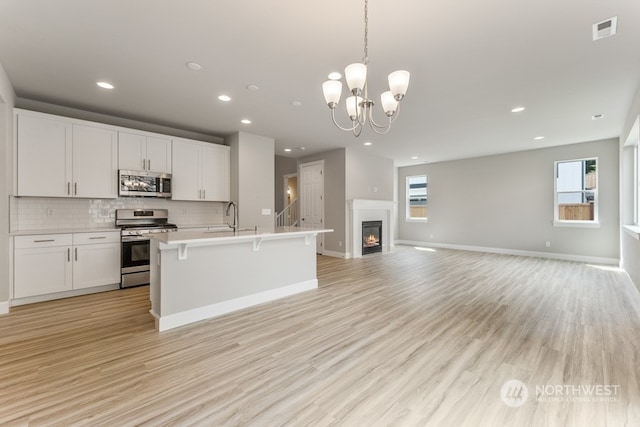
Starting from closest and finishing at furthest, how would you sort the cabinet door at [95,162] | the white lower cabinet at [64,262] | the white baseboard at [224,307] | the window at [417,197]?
1. the white baseboard at [224,307]
2. the white lower cabinet at [64,262]
3. the cabinet door at [95,162]
4. the window at [417,197]

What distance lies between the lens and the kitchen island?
280cm

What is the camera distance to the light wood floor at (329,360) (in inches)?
64.9

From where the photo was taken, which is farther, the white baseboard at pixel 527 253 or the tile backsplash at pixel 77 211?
the white baseboard at pixel 527 253

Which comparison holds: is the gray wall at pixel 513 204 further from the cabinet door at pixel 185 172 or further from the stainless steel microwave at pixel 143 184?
the stainless steel microwave at pixel 143 184

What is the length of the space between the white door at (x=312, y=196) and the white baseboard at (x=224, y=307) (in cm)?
343

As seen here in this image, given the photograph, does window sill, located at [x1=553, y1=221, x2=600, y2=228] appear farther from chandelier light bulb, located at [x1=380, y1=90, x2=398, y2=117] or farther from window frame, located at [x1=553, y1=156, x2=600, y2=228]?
chandelier light bulb, located at [x1=380, y1=90, x2=398, y2=117]

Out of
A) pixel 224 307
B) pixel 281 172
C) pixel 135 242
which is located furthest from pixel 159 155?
pixel 281 172

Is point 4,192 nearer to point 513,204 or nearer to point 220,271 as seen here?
point 220,271

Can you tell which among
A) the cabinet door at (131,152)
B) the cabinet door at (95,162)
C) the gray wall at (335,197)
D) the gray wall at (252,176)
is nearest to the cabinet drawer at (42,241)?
the cabinet door at (95,162)

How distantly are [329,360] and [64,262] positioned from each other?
388 centimetres

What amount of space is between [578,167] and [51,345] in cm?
966

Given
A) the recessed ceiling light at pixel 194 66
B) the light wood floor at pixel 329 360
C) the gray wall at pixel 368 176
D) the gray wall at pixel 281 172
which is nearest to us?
the light wood floor at pixel 329 360

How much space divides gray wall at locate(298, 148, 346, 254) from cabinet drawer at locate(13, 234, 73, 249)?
501 centimetres

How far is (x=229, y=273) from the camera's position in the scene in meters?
3.25
